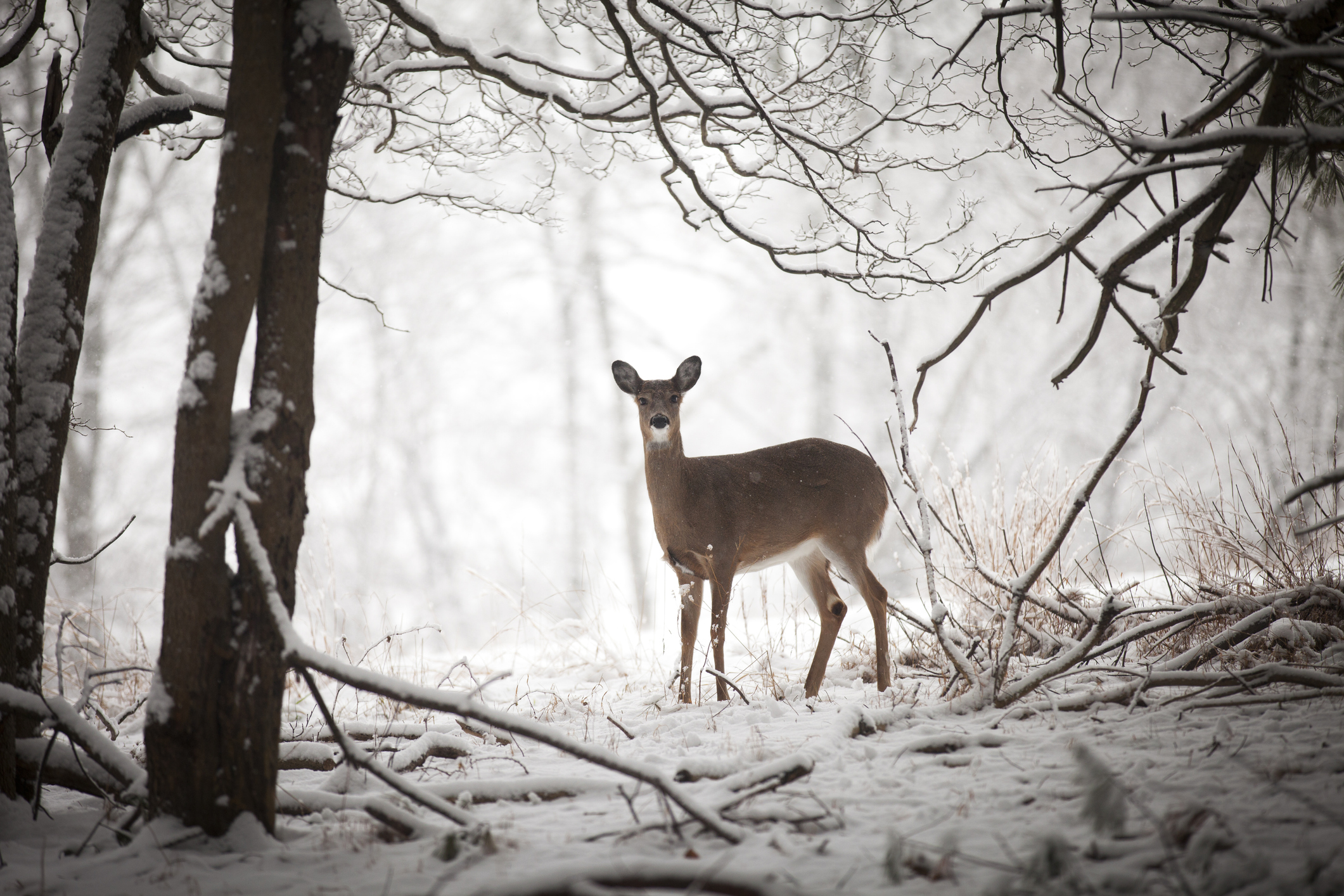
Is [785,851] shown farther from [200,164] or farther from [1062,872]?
[200,164]

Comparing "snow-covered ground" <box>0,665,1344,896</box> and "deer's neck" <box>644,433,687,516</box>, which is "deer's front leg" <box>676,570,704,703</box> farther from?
"snow-covered ground" <box>0,665,1344,896</box>

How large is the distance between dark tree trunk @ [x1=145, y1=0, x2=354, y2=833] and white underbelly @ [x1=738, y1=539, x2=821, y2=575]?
343cm

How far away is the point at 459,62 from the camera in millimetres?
4184

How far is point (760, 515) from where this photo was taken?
507 cm

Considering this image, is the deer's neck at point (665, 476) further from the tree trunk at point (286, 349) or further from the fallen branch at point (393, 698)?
the fallen branch at point (393, 698)

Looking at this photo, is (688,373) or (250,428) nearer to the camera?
(250,428)

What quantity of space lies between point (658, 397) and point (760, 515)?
1.06 meters

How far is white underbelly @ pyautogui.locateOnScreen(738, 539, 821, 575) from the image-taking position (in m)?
5.16

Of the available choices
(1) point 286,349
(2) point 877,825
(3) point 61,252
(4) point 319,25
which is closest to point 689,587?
(2) point 877,825

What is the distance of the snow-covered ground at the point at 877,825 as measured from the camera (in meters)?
1.58

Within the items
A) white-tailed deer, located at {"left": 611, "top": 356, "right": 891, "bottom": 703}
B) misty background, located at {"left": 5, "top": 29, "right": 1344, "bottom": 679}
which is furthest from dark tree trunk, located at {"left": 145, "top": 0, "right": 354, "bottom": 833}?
misty background, located at {"left": 5, "top": 29, "right": 1344, "bottom": 679}

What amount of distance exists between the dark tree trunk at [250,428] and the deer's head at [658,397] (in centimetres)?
306

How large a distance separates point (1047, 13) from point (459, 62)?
2940 mm

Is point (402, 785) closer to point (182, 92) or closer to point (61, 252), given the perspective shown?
point (61, 252)
